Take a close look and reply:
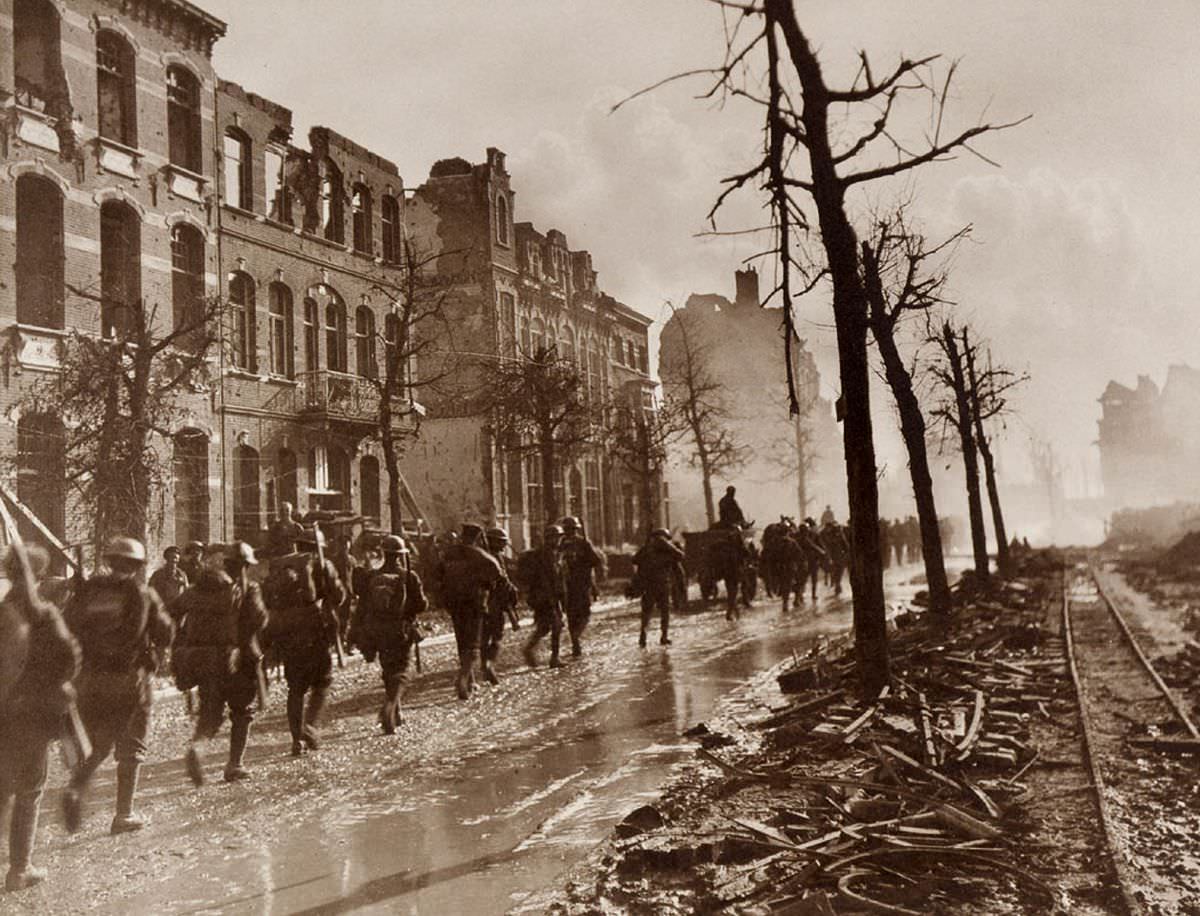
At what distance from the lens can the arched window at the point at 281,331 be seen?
85.7 feet

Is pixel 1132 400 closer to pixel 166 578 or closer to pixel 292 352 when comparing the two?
pixel 292 352

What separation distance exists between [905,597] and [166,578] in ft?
61.5

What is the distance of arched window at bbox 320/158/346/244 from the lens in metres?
28.4

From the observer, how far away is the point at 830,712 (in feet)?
Result: 32.0

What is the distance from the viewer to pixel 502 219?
38.8m

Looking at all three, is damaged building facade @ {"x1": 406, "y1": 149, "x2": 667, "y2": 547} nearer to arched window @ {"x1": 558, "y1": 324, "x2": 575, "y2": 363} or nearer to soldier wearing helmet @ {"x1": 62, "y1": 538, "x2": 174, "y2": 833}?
arched window @ {"x1": 558, "y1": 324, "x2": 575, "y2": 363}

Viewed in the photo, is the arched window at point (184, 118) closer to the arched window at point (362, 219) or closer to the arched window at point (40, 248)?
the arched window at point (40, 248)

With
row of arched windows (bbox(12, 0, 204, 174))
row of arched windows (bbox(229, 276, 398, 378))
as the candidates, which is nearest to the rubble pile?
row of arched windows (bbox(12, 0, 204, 174))

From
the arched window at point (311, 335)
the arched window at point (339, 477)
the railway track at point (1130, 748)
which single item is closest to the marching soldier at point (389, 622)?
the railway track at point (1130, 748)

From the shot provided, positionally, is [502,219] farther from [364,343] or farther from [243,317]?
[243,317]

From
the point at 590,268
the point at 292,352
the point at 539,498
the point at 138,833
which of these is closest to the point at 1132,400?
the point at 590,268

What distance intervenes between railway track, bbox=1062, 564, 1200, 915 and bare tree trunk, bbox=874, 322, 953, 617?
2150 mm

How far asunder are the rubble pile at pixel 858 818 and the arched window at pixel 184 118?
61.8ft

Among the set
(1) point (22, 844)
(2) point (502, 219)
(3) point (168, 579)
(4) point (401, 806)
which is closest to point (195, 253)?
(3) point (168, 579)
